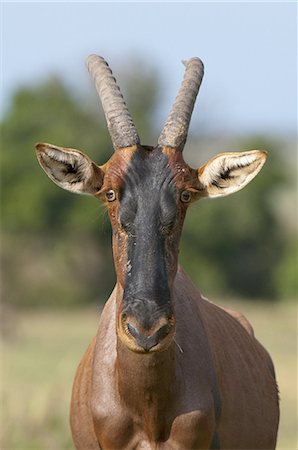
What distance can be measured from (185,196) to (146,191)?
440mm

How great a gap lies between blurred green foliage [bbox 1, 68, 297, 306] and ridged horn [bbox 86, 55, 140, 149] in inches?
1999

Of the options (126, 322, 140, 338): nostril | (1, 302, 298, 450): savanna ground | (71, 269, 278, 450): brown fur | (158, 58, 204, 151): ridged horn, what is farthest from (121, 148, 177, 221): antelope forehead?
(1, 302, 298, 450): savanna ground

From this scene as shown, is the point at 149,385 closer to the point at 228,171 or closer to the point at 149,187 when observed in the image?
the point at 149,187

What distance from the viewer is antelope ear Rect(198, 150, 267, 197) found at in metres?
11.0

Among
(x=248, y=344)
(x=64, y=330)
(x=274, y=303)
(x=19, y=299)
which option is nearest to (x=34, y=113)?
(x=19, y=299)

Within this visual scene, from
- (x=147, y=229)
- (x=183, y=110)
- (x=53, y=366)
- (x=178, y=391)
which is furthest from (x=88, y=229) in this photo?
(x=147, y=229)

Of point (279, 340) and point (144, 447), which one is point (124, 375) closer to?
point (144, 447)

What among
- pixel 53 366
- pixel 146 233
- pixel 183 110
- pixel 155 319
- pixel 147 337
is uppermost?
pixel 183 110

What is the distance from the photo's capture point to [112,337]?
1138 cm

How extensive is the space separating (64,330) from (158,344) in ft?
124

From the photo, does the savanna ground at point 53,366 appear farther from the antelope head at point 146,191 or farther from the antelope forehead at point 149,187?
the antelope forehead at point 149,187

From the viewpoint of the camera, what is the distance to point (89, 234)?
2682 inches

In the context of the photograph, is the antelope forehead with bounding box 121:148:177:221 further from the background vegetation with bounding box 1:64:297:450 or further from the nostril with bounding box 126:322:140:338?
the background vegetation with bounding box 1:64:297:450

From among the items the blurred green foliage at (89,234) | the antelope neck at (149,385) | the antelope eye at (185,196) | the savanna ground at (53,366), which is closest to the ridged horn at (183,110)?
the antelope eye at (185,196)
